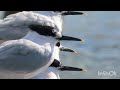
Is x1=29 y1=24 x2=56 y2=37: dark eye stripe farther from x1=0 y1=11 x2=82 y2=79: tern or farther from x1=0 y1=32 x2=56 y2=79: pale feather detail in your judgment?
x1=0 y1=32 x2=56 y2=79: pale feather detail

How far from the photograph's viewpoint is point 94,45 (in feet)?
8.83

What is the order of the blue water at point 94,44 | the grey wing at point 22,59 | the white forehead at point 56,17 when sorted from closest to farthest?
the grey wing at point 22,59
the blue water at point 94,44
the white forehead at point 56,17

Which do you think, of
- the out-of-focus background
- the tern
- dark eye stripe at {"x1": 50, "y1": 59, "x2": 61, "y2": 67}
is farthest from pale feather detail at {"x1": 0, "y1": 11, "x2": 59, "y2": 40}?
dark eye stripe at {"x1": 50, "y1": 59, "x2": 61, "y2": 67}

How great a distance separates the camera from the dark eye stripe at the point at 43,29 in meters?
2.69

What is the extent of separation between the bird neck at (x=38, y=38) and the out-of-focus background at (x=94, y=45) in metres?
0.12

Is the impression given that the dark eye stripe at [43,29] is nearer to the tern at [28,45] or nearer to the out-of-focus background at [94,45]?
the tern at [28,45]

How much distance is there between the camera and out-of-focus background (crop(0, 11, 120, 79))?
261cm

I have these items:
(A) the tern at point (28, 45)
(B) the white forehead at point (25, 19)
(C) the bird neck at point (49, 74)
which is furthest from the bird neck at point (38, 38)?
(C) the bird neck at point (49, 74)
